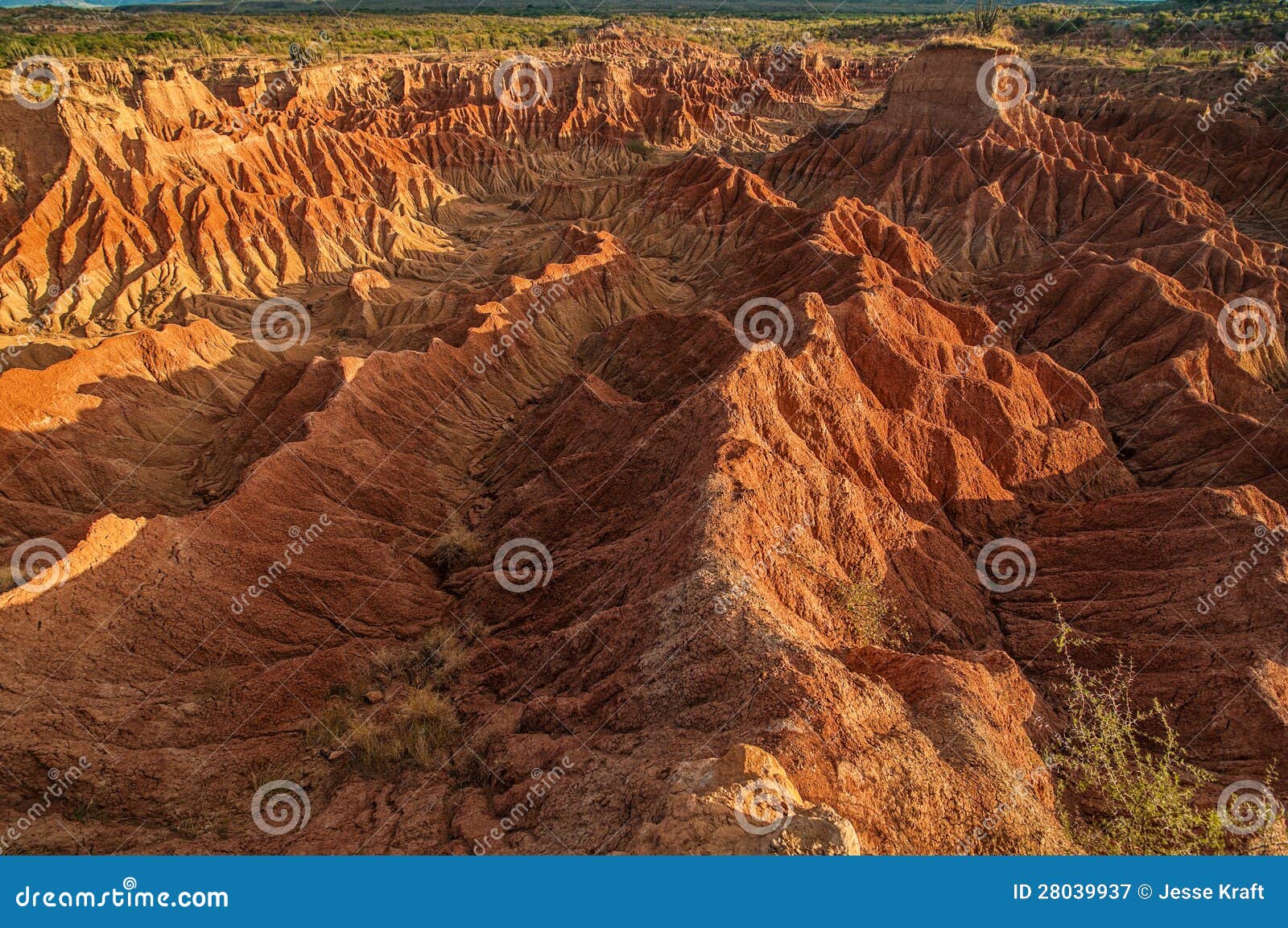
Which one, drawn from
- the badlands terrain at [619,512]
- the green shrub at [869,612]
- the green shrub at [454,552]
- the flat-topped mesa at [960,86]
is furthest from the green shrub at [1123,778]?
the flat-topped mesa at [960,86]

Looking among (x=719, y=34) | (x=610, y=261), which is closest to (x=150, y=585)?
(x=610, y=261)

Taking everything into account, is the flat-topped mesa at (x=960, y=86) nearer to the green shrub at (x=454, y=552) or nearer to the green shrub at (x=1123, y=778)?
the green shrub at (x=1123, y=778)

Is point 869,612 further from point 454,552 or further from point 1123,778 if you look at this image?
point 454,552

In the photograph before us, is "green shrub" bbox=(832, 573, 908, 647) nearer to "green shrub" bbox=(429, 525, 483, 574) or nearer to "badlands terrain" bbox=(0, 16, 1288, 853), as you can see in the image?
"badlands terrain" bbox=(0, 16, 1288, 853)

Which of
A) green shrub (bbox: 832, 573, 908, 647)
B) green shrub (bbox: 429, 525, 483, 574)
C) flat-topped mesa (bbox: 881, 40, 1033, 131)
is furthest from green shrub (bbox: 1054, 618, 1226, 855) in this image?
flat-topped mesa (bbox: 881, 40, 1033, 131)

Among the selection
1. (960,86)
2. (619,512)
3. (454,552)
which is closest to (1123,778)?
(619,512)

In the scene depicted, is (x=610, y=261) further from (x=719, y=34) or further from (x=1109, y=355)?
(x=719, y=34)
